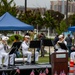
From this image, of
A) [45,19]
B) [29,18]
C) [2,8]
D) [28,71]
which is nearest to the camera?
[28,71]

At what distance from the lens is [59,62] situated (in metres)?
14.7

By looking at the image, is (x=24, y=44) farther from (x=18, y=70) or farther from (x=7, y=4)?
(x=7, y=4)

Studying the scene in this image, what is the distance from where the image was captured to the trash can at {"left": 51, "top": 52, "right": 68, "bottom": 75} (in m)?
14.5

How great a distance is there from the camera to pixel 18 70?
15.3 metres

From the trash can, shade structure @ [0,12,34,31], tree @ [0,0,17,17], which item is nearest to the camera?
the trash can

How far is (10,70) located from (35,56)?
3890 mm

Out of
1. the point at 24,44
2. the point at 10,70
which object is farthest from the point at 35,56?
the point at 10,70

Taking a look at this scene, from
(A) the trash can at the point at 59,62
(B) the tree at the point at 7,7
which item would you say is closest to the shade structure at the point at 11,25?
(A) the trash can at the point at 59,62

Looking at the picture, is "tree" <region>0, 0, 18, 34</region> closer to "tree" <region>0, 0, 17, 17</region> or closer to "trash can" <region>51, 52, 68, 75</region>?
"tree" <region>0, 0, 17, 17</region>

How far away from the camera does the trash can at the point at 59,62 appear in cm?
1450

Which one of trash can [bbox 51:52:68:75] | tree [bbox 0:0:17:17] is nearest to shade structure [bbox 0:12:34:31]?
trash can [bbox 51:52:68:75]

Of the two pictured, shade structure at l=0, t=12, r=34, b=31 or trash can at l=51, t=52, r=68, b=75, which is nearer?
trash can at l=51, t=52, r=68, b=75

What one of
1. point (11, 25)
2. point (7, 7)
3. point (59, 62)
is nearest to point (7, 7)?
point (7, 7)

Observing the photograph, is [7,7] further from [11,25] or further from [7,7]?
[11,25]
